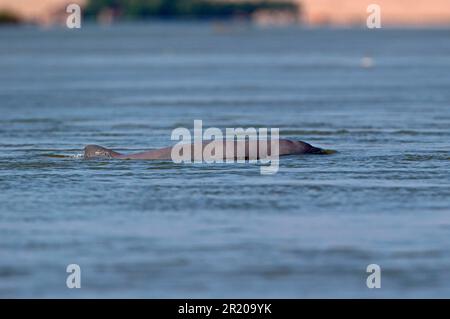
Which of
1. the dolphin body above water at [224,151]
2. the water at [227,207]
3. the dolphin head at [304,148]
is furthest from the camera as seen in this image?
the dolphin head at [304,148]

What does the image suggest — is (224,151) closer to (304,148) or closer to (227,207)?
(304,148)

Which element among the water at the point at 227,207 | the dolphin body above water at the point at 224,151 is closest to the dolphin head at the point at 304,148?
the dolphin body above water at the point at 224,151

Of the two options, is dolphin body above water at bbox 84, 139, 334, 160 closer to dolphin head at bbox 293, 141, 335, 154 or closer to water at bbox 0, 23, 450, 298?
dolphin head at bbox 293, 141, 335, 154

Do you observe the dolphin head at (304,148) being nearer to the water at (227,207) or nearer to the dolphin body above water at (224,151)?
A: the dolphin body above water at (224,151)

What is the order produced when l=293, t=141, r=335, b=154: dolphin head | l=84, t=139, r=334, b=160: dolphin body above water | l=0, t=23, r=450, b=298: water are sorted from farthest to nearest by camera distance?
l=293, t=141, r=335, b=154: dolphin head, l=84, t=139, r=334, b=160: dolphin body above water, l=0, t=23, r=450, b=298: water

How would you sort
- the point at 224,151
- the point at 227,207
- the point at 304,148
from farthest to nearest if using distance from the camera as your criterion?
the point at 304,148, the point at 224,151, the point at 227,207

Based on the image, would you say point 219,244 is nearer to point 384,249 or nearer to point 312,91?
point 384,249

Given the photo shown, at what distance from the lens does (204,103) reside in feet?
154

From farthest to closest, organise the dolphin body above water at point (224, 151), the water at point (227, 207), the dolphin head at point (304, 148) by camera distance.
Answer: the dolphin head at point (304, 148), the dolphin body above water at point (224, 151), the water at point (227, 207)

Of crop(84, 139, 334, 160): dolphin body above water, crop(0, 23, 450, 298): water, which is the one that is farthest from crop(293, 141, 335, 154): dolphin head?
crop(0, 23, 450, 298): water

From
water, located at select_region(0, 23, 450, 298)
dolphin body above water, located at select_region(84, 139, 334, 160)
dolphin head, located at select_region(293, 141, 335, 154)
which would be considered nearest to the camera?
water, located at select_region(0, 23, 450, 298)

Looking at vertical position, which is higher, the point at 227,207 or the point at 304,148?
the point at 304,148

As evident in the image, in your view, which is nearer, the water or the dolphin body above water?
the water

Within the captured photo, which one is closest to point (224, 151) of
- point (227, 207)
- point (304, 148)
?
point (304, 148)
